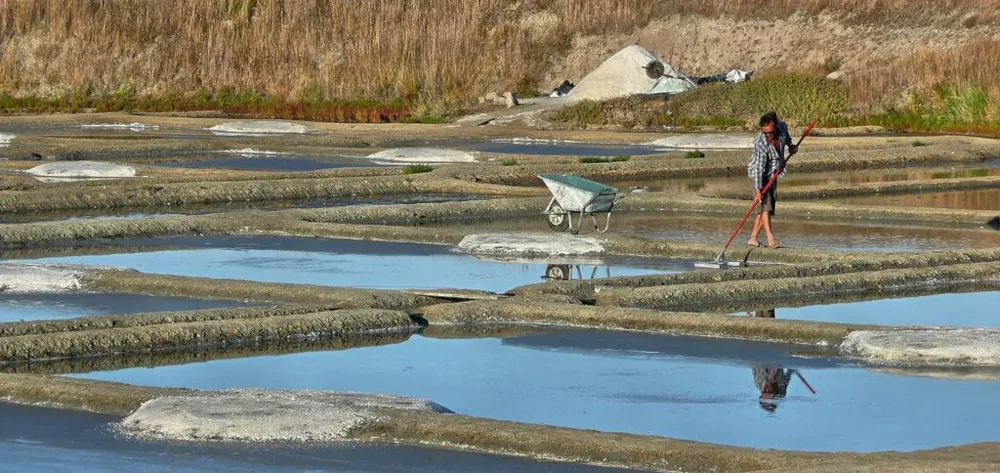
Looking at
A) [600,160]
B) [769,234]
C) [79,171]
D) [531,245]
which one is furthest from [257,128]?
[769,234]

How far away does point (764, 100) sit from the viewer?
102ft

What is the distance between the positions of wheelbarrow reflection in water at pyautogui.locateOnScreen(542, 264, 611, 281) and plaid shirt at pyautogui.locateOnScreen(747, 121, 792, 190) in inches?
67.0

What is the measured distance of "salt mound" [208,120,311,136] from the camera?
3081 cm

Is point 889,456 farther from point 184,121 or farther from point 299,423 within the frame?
point 184,121

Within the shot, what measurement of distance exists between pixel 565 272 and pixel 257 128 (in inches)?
784

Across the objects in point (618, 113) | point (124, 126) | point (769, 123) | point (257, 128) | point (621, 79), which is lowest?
point (124, 126)

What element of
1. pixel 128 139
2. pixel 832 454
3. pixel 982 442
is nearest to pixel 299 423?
pixel 832 454

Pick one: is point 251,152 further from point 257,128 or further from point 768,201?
point 768,201

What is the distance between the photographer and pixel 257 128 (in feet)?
104

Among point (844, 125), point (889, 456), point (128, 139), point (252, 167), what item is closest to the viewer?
point (889, 456)

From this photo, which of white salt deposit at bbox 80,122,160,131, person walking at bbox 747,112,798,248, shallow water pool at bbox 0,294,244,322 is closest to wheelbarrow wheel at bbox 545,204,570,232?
person walking at bbox 747,112,798,248

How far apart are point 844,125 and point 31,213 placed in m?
17.5

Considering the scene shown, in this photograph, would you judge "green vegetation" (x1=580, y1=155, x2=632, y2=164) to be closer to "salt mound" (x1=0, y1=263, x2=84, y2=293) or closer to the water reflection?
"salt mound" (x1=0, y1=263, x2=84, y2=293)

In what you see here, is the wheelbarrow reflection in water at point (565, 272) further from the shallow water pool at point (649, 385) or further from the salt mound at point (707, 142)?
the salt mound at point (707, 142)
